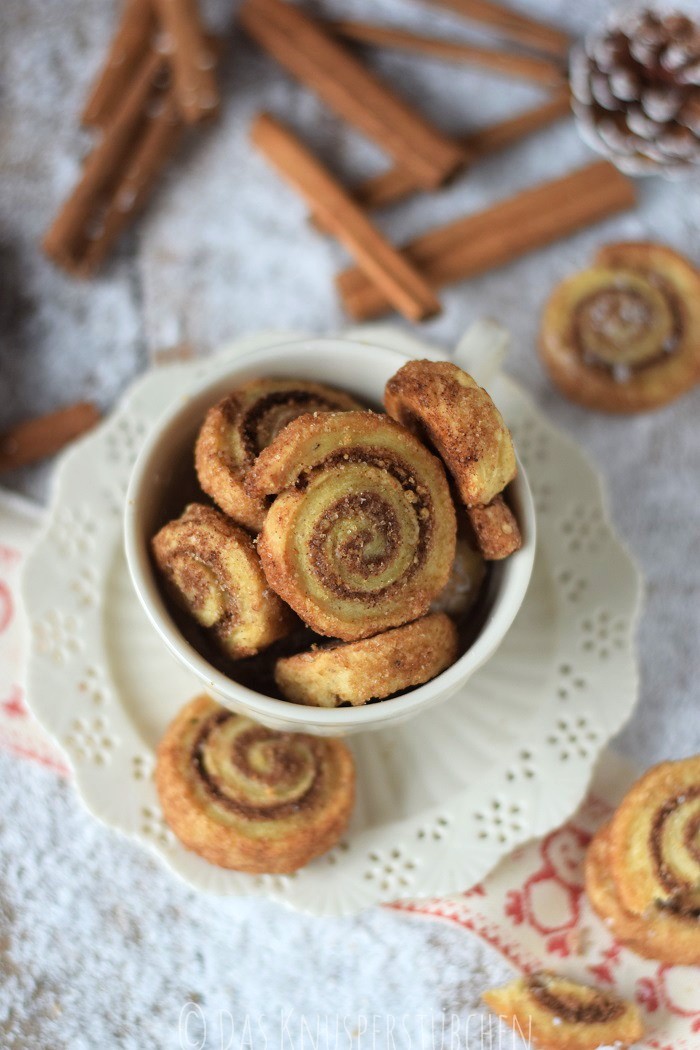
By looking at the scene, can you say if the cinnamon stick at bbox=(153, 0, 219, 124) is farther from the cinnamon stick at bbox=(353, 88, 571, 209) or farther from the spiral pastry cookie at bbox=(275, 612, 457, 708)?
the spiral pastry cookie at bbox=(275, 612, 457, 708)

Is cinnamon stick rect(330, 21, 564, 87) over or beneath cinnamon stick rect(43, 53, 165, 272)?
over

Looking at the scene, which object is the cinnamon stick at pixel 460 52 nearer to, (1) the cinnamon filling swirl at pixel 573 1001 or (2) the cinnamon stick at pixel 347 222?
(2) the cinnamon stick at pixel 347 222

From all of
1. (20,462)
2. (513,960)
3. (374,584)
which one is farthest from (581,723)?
(20,462)

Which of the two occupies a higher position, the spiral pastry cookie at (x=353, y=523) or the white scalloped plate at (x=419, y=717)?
the spiral pastry cookie at (x=353, y=523)

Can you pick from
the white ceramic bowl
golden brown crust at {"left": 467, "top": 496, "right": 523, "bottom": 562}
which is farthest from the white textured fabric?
golden brown crust at {"left": 467, "top": 496, "right": 523, "bottom": 562}

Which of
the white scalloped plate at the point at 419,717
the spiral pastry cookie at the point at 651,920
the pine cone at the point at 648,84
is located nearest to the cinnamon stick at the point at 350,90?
the pine cone at the point at 648,84
